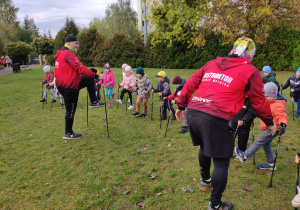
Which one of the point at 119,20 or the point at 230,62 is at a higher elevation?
the point at 119,20

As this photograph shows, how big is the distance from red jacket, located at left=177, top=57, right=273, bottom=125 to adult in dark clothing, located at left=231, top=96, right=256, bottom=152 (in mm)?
1453

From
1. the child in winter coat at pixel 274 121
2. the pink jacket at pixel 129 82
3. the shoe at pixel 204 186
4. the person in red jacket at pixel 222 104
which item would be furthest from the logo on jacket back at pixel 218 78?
the pink jacket at pixel 129 82

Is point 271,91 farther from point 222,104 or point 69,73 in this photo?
point 69,73

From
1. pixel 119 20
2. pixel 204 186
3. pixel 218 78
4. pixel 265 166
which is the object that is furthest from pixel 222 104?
pixel 119 20

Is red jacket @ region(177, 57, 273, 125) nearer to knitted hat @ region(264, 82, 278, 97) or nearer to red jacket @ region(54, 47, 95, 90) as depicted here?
knitted hat @ region(264, 82, 278, 97)

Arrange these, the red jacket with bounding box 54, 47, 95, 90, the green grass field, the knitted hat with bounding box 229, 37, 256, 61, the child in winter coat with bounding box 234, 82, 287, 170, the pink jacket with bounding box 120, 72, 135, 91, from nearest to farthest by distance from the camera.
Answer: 1. the knitted hat with bounding box 229, 37, 256, 61
2. the green grass field
3. the child in winter coat with bounding box 234, 82, 287, 170
4. the red jacket with bounding box 54, 47, 95, 90
5. the pink jacket with bounding box 120, 72, 135, 91

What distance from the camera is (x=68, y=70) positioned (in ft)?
17.4

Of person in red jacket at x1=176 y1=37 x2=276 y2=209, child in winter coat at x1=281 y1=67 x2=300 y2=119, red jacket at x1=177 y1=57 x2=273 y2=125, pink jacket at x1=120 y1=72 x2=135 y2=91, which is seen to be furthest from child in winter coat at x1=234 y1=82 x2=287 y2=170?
pink jacket at x1=120 y1=72 x2=135 y2=91

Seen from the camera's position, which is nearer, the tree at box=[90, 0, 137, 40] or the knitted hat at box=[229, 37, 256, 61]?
the knitted hat at box=[229, 37, 256, 61]

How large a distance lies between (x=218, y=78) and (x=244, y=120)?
6.43 ft

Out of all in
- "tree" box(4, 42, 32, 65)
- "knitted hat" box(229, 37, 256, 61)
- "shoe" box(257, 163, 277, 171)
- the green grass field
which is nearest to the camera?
"knitted hat" box(229, 37, 256, 61)

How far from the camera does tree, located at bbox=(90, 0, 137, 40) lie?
162ft

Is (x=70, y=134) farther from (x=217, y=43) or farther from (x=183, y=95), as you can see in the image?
(x=217, y=43)

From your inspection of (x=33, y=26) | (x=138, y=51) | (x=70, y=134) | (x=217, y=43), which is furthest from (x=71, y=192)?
(x=33, y=26)
